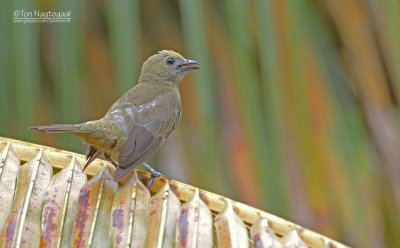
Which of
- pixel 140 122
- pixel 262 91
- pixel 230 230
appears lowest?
pixel 230 230

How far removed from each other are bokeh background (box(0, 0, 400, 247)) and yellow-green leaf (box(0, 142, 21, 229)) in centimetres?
41

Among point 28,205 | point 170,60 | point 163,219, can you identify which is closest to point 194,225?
point 163,219

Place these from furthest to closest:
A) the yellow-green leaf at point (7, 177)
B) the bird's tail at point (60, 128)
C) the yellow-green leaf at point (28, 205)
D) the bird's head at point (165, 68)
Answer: the bird's head at point (165, 68), the bird's tail at point (60, 128), the yellow-green leaf at point (7, 177), the yellow-green leaf at point (28, 205)

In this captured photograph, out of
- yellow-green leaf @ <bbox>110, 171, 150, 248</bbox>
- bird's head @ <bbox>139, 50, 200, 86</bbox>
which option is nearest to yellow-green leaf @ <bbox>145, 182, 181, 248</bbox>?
yellow-green leaf @ <bbox>110, 171, 150, 248</bbox>

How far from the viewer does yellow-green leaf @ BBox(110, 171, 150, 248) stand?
1.74m

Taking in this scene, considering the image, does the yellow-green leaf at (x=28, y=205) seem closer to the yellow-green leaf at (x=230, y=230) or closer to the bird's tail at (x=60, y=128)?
the bird's tail at (x=60, y=128)

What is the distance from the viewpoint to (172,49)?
Result: 3000 mm

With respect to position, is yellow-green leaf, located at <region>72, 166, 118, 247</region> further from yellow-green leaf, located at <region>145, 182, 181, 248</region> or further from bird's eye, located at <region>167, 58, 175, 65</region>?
bird's eye, located at <region>167, 58, 175, 65</region>

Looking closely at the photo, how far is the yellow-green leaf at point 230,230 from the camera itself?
1687mm

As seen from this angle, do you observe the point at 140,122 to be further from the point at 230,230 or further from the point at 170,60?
→ the point at 230,230

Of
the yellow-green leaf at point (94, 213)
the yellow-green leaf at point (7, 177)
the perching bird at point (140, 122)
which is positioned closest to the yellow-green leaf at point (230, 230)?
the yellow-green leaf at point (94, 213)

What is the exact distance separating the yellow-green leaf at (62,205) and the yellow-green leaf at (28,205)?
2 centimetres

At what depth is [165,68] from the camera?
132 inches

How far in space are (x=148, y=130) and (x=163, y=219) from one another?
965 millimetres
